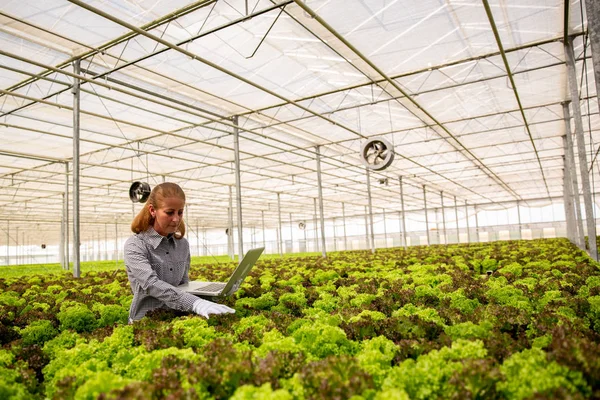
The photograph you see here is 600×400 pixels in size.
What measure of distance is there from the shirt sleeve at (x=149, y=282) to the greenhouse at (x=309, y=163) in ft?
0.22

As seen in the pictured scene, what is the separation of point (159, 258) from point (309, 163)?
20.2 metres

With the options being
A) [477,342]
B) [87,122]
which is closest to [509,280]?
[477,342]

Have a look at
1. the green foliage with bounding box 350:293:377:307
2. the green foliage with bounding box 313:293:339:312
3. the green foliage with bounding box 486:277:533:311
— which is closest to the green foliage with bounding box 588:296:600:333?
the green foliage with bounding box 486:277:533:311

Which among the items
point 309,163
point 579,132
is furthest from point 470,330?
point 309,163

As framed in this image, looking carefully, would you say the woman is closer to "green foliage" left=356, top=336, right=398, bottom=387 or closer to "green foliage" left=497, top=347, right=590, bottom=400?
"green foliage" left=356, top=336, right=398, bottom=387

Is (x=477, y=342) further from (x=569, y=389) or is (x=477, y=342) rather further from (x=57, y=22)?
(x=57, y=22)

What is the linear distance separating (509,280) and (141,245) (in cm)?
491

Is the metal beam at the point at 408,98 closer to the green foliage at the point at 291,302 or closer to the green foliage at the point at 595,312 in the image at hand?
the green foliage at the point at 291,302

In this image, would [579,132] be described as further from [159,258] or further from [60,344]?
[60,344]

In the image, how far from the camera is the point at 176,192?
13.4 feet

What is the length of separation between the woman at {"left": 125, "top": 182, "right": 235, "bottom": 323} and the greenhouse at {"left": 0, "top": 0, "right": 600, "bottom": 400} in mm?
62

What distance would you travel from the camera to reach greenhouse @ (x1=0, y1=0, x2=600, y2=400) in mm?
2326

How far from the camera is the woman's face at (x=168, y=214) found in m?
4.04

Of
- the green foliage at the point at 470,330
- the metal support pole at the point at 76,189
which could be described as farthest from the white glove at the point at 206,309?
the metal support pole at the point at 76,189
